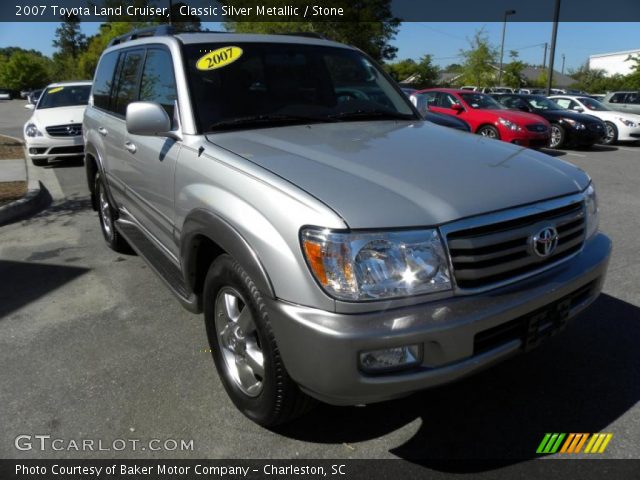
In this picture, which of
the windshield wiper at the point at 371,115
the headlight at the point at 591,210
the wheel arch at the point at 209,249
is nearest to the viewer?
the wheel arch at the point at 209,249

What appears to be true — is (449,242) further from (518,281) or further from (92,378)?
(92,378)

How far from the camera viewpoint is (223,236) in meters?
2.34

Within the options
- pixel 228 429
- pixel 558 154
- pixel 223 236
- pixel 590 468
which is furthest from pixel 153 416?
pixel 558 154

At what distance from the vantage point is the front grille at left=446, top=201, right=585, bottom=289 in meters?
2.01

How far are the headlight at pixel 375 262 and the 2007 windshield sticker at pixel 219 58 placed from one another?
5.54ft

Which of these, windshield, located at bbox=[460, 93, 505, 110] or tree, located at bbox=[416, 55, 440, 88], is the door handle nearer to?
windshield, located at bbox=[460, 93, 505, 110]

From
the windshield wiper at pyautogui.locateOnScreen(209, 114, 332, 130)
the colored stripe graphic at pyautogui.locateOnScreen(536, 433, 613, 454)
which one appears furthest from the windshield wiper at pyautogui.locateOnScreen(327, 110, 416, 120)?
the colored stripe graphic at pyautogui.locateOnScreen(536, 433, 613, 454)

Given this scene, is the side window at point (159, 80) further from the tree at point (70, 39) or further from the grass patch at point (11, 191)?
the tree at point (70, 39)

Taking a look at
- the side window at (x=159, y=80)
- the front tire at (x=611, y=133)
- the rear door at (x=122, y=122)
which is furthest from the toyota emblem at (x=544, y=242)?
the front tire at (x=611, y=133)

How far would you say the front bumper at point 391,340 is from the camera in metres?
1.88

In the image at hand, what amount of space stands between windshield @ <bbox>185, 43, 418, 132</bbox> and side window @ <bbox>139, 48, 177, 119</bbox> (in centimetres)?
18

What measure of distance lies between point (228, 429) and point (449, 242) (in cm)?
146

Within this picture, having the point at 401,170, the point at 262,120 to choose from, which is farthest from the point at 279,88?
the point at 401,170

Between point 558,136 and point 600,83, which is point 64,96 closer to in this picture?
point 558,136
